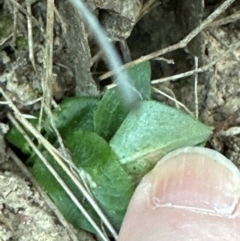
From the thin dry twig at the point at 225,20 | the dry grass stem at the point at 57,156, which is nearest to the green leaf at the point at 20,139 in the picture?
the dry grass stem at the point at 57,156

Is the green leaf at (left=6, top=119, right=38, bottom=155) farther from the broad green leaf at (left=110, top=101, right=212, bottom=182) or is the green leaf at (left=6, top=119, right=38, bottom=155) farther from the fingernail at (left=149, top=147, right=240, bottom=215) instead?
the fingernail at (left=149, top=147, right=240, bottom=215)

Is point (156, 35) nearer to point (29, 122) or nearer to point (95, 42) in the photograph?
point (95, 42)

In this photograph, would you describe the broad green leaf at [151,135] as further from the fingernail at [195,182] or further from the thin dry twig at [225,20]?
the thin dry twig at [225,20]

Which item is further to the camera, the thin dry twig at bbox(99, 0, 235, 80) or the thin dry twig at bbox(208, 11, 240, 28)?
the thin dry twig at bbox(208, 11, 240, 28)

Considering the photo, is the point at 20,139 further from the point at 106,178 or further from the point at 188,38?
the point at 188,38

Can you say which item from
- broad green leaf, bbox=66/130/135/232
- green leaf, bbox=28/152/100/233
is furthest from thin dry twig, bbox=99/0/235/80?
green leaf, bbox=28/152/100/233

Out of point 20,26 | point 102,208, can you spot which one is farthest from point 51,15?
point 102,208
